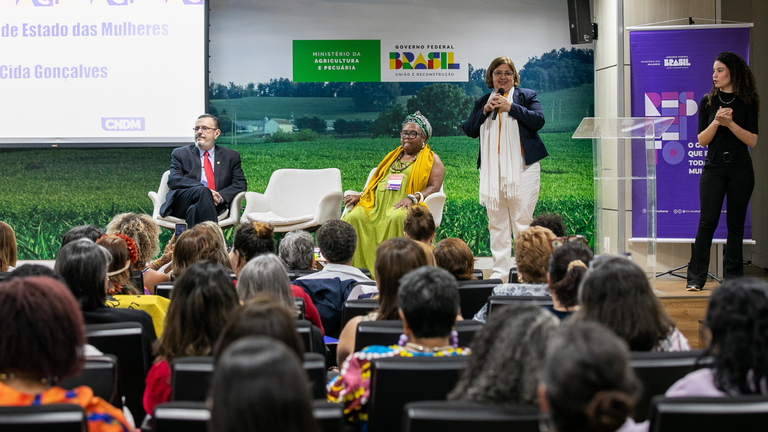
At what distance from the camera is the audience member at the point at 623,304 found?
1.71 m

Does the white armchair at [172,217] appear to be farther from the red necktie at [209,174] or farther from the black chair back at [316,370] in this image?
the black chair back at [316,370]

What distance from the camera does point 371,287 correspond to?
3.03m

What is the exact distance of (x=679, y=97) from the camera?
5.62 m

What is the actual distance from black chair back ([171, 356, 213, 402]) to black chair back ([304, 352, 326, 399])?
219 millimetres

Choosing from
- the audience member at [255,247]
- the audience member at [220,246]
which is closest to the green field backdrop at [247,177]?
the audience member at [220,246]

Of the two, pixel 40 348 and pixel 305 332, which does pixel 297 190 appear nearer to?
pixel 305 332

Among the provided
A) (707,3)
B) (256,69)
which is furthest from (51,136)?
(707,3)

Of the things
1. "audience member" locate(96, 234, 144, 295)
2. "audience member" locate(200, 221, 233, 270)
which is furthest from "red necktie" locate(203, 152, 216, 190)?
"audience member" locate(96, 234, 144, 295)

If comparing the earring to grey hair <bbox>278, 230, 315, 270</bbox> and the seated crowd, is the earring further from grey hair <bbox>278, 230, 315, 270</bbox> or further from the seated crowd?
grey hair <bbox>278, 230, 315, 270</bbox>

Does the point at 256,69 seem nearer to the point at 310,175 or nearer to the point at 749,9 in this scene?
the point at 310,175

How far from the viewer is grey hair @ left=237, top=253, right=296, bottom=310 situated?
2209 mm

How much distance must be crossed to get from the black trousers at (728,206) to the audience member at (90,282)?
374cm

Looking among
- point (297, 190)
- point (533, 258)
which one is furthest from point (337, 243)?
point (297, 190)

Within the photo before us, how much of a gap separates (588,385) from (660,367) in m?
0.66
